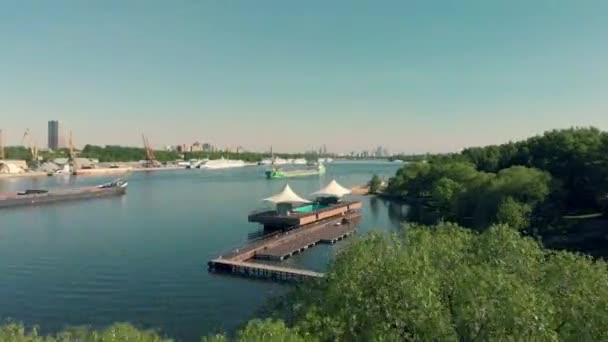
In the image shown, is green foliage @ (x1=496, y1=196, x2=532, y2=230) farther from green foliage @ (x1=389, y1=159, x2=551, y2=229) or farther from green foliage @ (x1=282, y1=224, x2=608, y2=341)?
green foliage @ (x1=282, y1=224, x2=608, y2=341)

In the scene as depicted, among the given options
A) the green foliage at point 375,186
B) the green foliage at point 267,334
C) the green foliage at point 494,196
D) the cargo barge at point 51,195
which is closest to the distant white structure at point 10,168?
the cargo barge at point 51,195

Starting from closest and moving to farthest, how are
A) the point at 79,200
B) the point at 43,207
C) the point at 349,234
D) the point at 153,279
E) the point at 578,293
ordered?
the point at 578,293
the point at 153,279
the point at 349,234
the point at 43,207
the point at 79,200

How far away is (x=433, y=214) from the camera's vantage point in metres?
58.3

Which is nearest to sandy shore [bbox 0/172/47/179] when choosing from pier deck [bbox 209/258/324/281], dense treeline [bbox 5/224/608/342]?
pier deck [bbox 209/258/324/281]

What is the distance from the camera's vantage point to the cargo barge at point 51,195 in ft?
242

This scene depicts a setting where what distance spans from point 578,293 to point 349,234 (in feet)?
117

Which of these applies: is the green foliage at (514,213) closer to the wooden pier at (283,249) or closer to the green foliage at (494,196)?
the green foliage at (494,196)

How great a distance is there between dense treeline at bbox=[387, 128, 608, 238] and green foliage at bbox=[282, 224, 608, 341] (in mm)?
23763

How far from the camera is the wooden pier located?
33300 millimetres

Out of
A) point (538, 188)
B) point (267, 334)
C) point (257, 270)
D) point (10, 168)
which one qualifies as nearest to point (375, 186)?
point (538, 188)

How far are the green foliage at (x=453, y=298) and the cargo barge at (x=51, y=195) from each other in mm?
69526

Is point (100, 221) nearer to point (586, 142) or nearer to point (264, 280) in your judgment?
point (264, 280)

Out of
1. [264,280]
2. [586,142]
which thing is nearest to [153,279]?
[264,280]

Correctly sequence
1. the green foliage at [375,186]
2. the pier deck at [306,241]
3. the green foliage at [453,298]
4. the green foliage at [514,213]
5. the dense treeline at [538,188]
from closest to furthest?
the green foliage at [453,298]
the green foliage at [514,213]
the pier deck at [306,241]
the dense treeline at [538,188]
the green foliage at [375,186]
